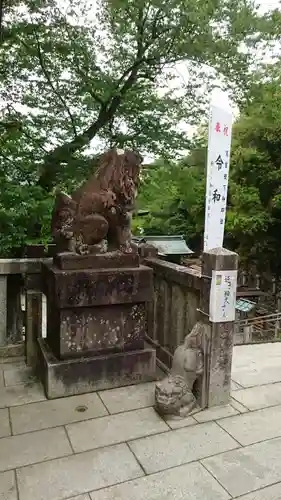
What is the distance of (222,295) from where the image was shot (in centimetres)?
321

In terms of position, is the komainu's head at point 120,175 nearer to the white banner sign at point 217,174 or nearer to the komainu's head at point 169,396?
the komainu's head at point 169,396

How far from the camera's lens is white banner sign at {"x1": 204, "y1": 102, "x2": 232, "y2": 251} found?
5426 mm

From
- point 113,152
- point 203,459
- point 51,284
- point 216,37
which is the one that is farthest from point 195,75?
point 203,459

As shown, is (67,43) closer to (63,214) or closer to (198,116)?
(198,116)

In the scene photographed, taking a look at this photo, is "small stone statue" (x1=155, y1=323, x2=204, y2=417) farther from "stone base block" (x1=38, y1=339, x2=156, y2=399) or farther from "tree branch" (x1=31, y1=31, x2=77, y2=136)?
"tree branch" (x1=31, y1=31, x2=77, y2=136)

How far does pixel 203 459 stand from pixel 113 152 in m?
2.72

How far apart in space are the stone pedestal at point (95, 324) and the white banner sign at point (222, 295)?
2.54ft

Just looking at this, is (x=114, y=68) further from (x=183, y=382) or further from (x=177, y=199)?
(x=177, y=199)

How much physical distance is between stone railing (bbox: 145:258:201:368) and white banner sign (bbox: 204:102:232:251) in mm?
1502

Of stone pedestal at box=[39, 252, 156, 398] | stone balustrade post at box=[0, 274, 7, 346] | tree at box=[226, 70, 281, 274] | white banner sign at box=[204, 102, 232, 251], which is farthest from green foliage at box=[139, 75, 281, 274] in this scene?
stone pedestal at box=[39, 252, 156, 398]

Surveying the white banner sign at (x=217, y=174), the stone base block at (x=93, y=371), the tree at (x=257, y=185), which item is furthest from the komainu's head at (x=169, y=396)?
the tree at (x=257, y=185)

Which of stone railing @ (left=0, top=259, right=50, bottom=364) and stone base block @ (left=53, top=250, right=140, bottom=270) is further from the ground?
stone base block @ (left=53, top=250, right=140, bottom=270)

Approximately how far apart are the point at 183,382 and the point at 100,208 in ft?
5.79

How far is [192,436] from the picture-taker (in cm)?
287
